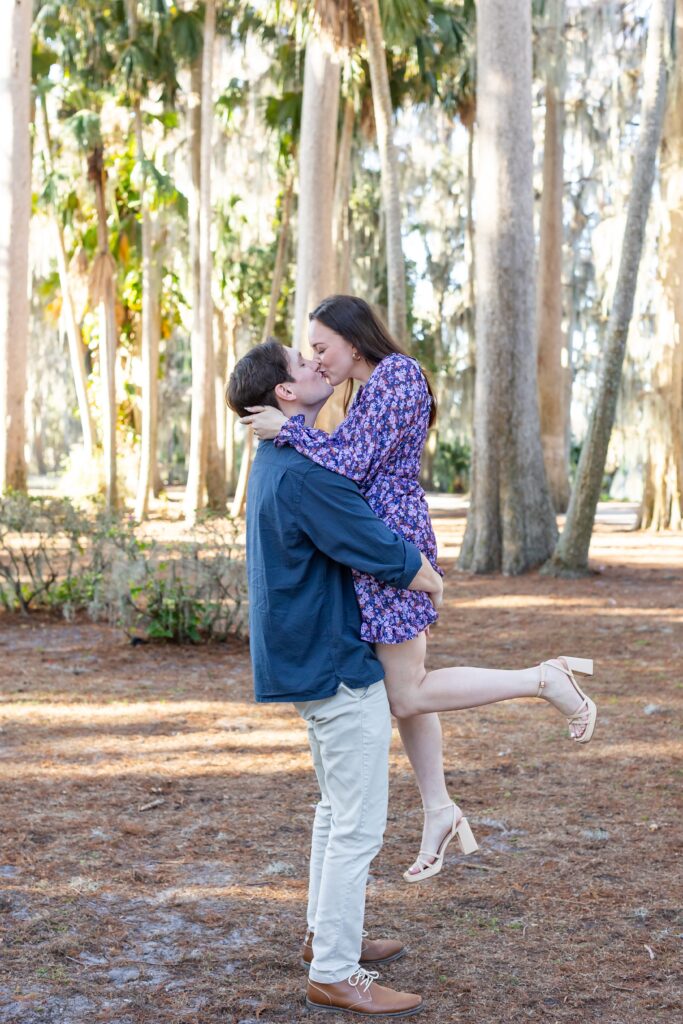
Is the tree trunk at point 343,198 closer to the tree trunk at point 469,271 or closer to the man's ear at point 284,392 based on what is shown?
the tree trunk at point 469,271

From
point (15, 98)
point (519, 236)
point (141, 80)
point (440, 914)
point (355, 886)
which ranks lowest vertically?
point (440, 914)

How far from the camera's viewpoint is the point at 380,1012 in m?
3.13

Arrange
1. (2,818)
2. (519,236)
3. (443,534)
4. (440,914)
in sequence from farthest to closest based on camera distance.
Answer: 1. (443,534)
2. (519,236)
3. (2,818)
4. (440,914)

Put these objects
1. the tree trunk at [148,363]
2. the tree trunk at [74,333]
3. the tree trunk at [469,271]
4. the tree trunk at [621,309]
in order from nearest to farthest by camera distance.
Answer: the tree trunk at [621,309] → the tree trunk at [148,363] → the tree trunk at [469,271] → the tree trunk at [74,333]

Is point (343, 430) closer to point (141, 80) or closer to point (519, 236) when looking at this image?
point (519, 236)

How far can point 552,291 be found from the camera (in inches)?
816

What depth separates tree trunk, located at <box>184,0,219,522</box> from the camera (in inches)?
687

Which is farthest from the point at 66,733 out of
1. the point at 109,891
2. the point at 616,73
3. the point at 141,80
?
the point at 616,73

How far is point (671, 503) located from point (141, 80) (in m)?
10.4

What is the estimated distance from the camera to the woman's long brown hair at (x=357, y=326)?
10.5ft

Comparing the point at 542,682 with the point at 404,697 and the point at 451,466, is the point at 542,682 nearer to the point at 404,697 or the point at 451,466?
the point at 404,697

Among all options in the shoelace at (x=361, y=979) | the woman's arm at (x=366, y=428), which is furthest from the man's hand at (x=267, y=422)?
the shoelace at (x=361, y=979)

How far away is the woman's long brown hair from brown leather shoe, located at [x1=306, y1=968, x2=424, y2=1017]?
1666mm

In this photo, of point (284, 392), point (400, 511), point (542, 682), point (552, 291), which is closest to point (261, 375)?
point (284, 392)
